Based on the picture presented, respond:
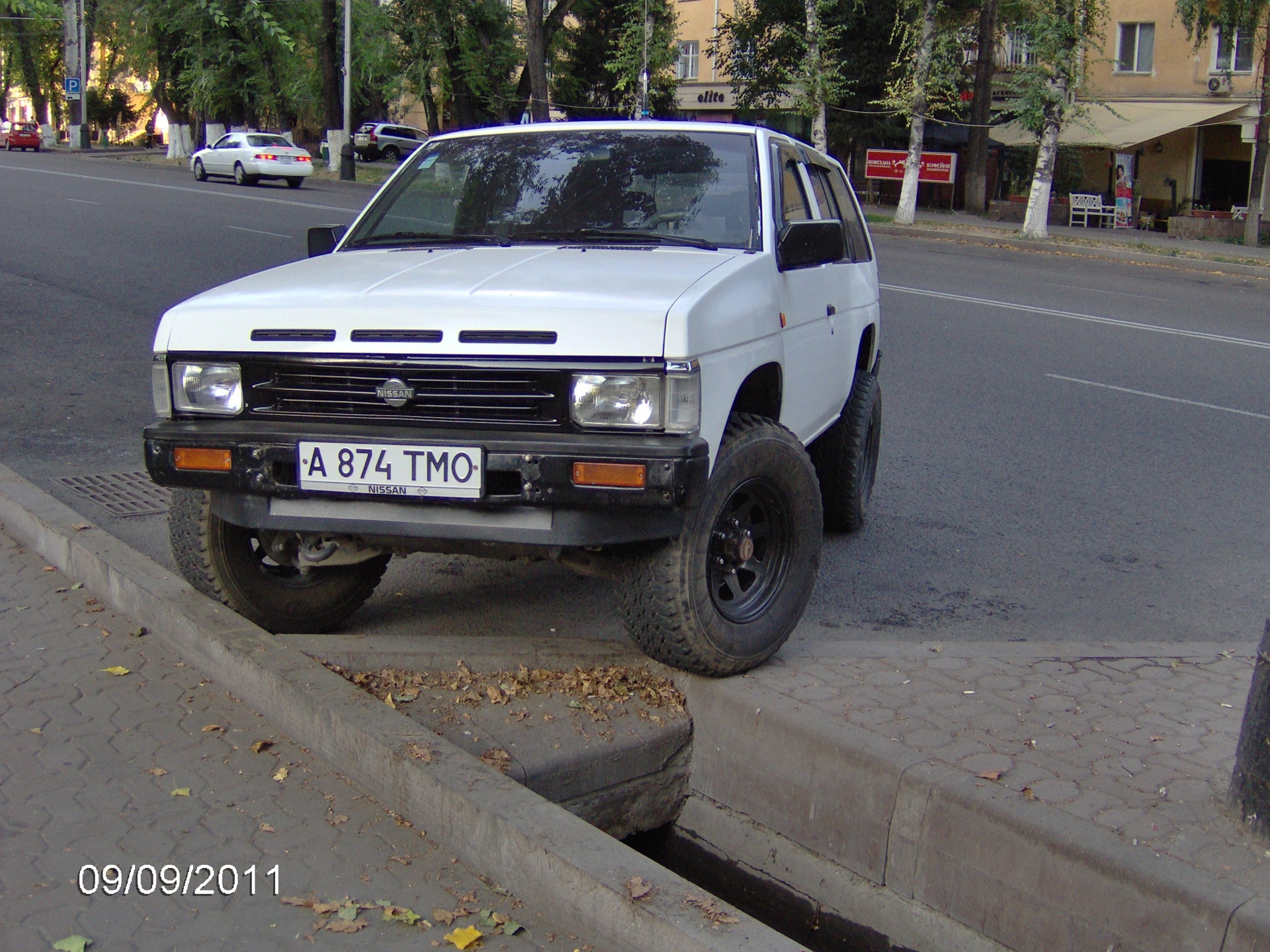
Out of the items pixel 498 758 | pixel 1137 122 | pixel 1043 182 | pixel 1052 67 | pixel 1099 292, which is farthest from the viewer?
pixel 1137 122

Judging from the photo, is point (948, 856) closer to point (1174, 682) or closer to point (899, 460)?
point (1174, 682)

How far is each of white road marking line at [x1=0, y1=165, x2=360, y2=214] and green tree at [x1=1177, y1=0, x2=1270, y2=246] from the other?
18511 mm

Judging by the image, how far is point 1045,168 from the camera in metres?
26.4

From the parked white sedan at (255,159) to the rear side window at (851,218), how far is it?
29.6 meters

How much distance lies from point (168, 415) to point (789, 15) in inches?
1491

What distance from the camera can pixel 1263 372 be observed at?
11078 mm

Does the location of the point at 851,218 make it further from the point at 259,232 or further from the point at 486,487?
the point at 259,232

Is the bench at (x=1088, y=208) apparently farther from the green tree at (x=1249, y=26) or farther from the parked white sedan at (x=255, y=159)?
the parked white sedan at (x=255, y=159)

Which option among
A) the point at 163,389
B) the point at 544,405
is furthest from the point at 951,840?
the point at 163,389

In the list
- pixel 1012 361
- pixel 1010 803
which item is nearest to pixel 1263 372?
pixel 1012 361

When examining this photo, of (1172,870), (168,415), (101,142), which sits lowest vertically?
(1172,870)

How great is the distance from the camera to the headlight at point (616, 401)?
3.51 metres

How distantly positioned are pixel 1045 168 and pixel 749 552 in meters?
24.7

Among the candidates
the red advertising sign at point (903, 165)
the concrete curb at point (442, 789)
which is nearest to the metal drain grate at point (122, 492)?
the concrete curb at point (442, 789)
